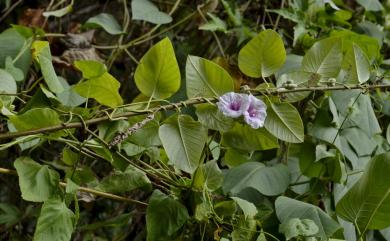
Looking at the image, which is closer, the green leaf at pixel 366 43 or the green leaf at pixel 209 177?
the green leaf at pixel 209 177

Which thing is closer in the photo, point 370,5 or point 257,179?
point 257,179

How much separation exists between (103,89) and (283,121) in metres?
0.24

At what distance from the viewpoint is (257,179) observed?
945mm

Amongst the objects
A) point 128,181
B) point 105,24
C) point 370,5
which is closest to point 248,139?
point 128,181

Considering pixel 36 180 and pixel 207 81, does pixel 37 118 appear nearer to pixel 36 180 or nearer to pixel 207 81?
pixel 36 180

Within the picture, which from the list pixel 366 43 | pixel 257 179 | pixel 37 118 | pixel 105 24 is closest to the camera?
pixel 37 118

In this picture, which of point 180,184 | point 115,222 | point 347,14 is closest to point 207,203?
point 180,184

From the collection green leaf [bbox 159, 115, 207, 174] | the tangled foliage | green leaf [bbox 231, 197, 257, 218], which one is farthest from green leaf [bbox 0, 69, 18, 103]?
green leaf [bbox 231, 197, 257, 218]

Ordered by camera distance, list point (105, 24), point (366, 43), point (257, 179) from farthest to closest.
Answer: point (105, 24) → point (366, 43) → point (257, 179)

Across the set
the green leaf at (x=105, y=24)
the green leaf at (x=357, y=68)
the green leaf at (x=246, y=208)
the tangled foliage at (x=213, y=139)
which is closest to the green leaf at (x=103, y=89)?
the tangled foliage at (x=213, y=139)

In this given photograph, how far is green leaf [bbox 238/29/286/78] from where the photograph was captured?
793 mm

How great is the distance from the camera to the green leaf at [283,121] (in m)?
0.76

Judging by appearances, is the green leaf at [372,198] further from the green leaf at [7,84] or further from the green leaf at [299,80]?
the green leaf at [7,84]

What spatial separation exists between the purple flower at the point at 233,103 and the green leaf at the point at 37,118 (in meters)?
0.20
